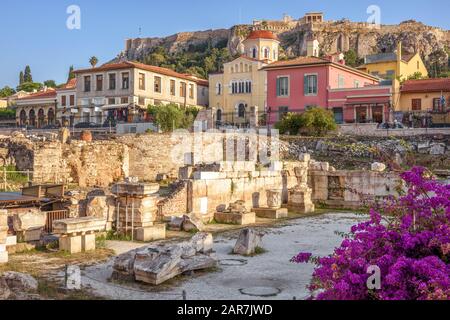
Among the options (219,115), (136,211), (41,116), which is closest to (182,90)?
(219,115)

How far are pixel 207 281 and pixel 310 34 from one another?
102 m

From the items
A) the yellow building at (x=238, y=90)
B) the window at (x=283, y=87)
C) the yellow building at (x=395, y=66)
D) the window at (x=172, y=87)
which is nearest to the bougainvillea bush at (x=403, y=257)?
the window at (x=283, y=87)

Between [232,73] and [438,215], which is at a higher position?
[232,73]

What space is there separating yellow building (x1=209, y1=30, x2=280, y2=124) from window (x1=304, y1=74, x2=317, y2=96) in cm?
434

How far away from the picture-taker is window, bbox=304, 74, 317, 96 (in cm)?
4375

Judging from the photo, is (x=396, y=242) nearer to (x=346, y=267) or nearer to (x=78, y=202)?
(x=346, y=267)

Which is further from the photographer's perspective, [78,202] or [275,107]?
[275,107]

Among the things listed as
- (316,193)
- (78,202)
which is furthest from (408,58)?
(78,202)

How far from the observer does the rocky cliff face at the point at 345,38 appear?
97.9 m

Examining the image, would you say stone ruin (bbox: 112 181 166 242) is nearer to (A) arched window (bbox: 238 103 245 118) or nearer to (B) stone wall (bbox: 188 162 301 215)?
(B) stone wall (bbox: 188 162 301 215)

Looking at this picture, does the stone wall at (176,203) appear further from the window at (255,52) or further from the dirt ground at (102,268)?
the window at (255,52)

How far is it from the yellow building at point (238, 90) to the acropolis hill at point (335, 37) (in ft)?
166

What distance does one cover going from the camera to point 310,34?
4186 inches

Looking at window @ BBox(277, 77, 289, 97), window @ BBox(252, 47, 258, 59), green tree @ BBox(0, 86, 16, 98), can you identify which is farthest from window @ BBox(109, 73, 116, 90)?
green tree @ BBox(0, 86, 16, 98)
